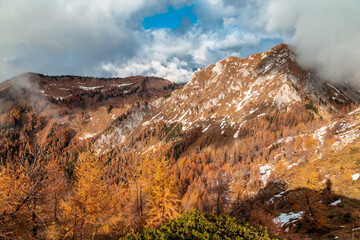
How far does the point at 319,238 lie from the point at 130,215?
2915 centimetres

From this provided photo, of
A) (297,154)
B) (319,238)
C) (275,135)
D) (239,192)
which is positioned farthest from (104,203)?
(275,135)

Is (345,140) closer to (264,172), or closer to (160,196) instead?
(264,172)

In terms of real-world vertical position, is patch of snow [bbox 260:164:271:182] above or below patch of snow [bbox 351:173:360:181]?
below

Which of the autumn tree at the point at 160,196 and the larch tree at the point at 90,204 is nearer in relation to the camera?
the larch tree at the point at 90,204

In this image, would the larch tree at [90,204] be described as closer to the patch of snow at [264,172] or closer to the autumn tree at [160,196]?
the autumn tree at [160,196]

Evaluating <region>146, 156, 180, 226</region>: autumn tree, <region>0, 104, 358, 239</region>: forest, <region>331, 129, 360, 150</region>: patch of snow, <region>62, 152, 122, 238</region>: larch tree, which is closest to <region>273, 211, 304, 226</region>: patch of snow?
<region>0, 104, 358, 239</region>: forest

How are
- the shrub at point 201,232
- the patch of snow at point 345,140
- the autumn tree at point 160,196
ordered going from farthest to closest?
the patch of snow at point 345,140 < the autumn tree at point 160,196 < the shrub at point 201,232

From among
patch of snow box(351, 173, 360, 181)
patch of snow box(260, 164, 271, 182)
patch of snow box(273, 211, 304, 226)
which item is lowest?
patch of snow box(260, 164, 271, 182)

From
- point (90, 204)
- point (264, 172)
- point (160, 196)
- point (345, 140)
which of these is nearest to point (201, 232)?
point (160, 196)

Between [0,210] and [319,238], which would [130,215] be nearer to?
[0,210]

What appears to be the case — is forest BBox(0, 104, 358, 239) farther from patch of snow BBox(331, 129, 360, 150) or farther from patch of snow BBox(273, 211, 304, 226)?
patch of snow BBox(331, 129, 360, 150)

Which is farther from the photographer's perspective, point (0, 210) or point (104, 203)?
point (104, 203)

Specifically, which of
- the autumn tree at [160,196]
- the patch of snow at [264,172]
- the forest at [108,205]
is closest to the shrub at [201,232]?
the forest at [108,205]

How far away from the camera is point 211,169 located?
15075cm
